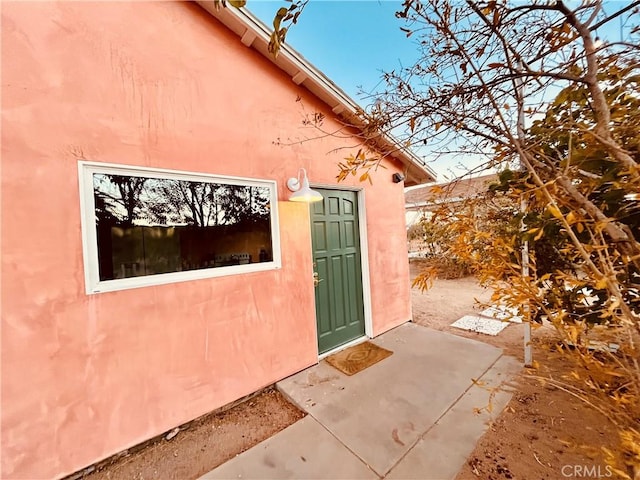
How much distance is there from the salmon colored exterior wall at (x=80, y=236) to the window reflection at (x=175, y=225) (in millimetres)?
181

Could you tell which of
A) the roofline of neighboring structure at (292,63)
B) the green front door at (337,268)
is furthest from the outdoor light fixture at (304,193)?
the roofline of neighboring structure at (292,63)

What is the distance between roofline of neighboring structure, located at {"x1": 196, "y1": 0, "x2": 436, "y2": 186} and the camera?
2707 mm

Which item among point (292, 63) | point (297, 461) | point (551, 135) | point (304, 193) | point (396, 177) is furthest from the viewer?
point (396, 177)

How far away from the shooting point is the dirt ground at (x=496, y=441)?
6.27 feet

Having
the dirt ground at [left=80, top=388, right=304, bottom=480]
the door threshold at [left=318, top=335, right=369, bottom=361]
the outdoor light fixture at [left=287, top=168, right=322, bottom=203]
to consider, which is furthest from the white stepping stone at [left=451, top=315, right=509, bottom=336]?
the outdoor light fixture at [left=287, top=168, right=322, bottom=203]

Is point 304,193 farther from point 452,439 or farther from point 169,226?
point 452,439

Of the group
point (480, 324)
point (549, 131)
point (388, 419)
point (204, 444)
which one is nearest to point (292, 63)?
point (549, 131)

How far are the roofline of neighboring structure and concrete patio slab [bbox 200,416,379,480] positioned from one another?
8.63ft

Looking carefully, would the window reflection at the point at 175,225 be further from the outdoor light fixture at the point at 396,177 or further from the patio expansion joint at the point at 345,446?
the outdoor light fixture at the point at 396,177

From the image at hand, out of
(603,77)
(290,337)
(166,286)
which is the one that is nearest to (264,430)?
(290,337)

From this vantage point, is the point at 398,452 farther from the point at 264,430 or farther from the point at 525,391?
the point at 525,391

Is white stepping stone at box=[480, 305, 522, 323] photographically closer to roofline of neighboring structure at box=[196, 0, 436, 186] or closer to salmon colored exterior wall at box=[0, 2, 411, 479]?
roofline of neighboring structure at box=[196, 0, 436, 186]

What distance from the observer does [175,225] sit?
101 inches

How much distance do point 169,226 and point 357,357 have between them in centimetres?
298
